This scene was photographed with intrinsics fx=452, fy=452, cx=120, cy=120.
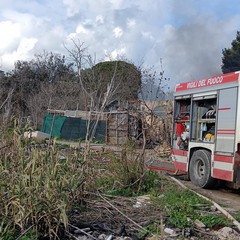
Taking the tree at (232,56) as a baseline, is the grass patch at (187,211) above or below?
below

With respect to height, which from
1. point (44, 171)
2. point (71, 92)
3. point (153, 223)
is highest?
point (71, 92)

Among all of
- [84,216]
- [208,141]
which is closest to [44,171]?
[84,216]

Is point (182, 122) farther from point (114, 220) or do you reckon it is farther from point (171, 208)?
point (114, 220)

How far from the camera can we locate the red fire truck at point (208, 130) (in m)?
11.0

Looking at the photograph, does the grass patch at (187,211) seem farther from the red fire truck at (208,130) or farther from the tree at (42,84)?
the tree at (42,84)

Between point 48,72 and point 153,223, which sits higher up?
point 48,72

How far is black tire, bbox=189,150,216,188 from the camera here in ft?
39.8

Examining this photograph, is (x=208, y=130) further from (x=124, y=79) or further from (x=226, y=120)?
(x=124, y=79)

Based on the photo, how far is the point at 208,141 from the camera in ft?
40.3

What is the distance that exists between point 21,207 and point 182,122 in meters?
9.09

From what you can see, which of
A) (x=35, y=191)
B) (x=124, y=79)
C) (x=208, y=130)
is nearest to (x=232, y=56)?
(x=124, y=79)

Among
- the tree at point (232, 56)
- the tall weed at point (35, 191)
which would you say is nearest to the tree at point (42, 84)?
the tree at point (232, 56)

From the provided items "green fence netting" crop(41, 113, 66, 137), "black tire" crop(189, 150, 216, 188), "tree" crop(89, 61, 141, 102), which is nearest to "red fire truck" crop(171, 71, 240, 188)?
"black tire" crop(189, 150, 216, 188)

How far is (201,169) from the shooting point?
12.7m
